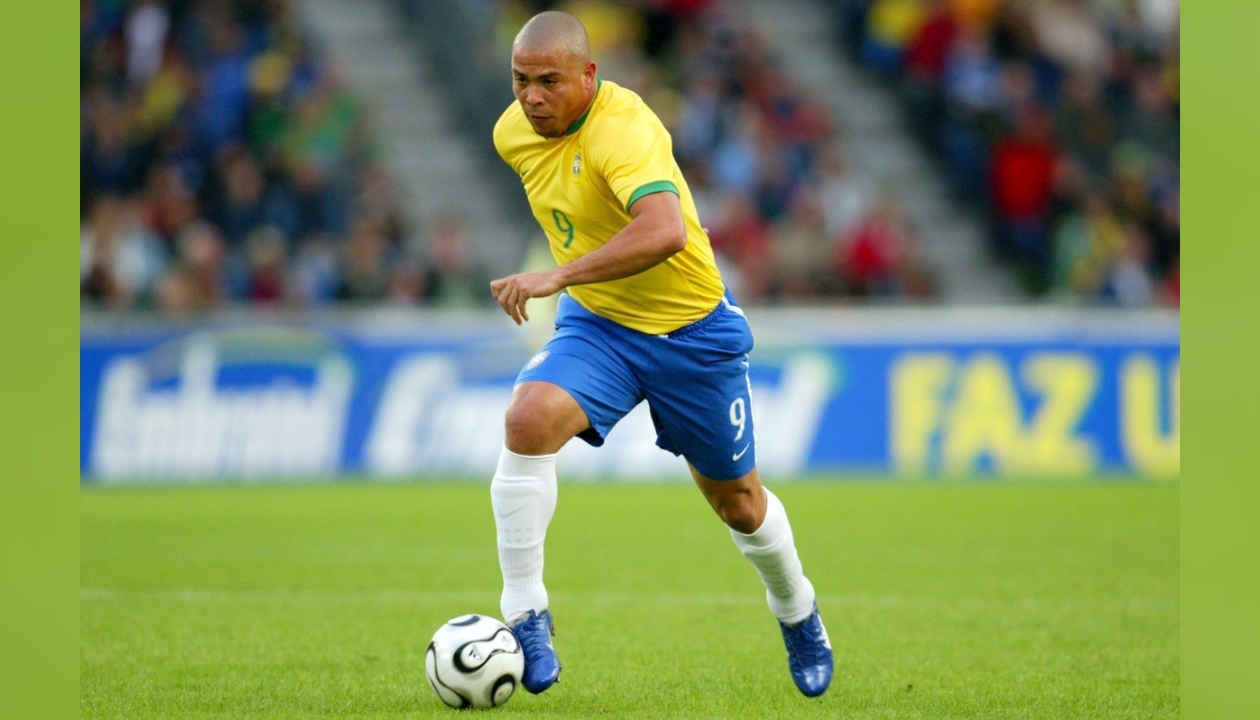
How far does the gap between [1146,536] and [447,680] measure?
22.1 feet

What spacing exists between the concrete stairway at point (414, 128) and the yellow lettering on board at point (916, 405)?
233 inches

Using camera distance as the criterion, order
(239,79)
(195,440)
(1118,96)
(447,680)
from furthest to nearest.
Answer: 1. (1118,96)
2. (239,79)
3. (195,440)
4. (447,680)

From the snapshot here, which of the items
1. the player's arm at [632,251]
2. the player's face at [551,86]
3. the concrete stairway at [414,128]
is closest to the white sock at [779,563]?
the player's arm at [632,251]

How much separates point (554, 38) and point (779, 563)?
1884 mm

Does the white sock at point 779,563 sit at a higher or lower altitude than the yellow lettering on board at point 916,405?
higher

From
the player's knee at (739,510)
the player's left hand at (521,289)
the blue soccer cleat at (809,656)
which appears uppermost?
the player's left hand at (521,289)

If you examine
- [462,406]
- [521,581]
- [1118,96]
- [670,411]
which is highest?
[670,411]

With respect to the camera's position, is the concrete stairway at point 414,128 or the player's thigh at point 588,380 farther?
the concrete stairway at point 414,128

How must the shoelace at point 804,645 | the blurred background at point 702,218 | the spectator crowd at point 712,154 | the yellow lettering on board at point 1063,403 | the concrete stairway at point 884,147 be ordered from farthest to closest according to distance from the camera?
the concrete stairway at point 884,147
the spectator crowd at point 712,154
the yellow lettering on board at point 1063,403
the blurred background at point 702,218
the shoelace at point 804,645

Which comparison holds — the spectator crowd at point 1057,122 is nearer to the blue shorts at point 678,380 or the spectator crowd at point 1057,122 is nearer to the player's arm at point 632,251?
the blue shorts at point 678,380

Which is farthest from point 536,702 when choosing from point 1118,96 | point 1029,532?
point 1118,96

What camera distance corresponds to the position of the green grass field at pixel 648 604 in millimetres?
4887
